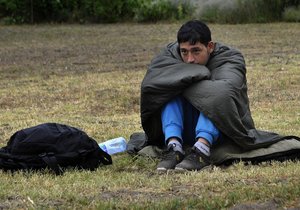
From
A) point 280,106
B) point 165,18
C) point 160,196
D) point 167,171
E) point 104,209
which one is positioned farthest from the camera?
point 165,18

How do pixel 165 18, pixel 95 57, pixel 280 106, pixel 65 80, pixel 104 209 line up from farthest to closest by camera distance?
pixel 165 18, pixel 95 57, pixel 65 80, pixel 280 106, pixel 104 209

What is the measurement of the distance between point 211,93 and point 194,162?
0.59 metres

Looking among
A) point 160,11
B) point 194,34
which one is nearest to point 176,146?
point 194,34

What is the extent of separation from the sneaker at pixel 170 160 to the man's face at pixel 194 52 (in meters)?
0.80

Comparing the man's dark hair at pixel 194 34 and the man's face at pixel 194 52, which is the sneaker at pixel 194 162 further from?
the man's dark hair at pixel 194 34

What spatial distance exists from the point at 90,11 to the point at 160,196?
23429 millimetres

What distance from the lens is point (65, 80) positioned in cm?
1299

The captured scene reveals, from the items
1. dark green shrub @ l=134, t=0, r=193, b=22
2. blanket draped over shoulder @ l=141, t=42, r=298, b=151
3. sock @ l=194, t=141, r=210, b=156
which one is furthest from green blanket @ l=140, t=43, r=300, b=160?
dark green shrub @ l=134, t=0, r=193, b=22

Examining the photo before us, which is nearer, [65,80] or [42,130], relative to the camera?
[42,130]

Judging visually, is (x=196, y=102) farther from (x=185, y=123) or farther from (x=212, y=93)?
(x=185, y=123)

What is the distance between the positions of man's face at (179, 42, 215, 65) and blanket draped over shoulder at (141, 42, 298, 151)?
7 centimetres

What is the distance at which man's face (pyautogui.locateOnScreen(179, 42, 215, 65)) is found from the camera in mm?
6188

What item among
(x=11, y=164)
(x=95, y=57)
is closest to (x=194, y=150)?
(x=11, y=164)

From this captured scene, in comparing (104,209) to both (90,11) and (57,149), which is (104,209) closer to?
(57,149)
